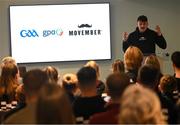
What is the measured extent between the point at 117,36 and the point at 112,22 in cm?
30

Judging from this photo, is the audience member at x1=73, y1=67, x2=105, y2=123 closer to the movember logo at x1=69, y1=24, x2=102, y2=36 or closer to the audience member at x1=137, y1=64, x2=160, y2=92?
the audience member at x1=137, y1=64, x2=160, y2=92

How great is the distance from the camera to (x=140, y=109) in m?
2.05

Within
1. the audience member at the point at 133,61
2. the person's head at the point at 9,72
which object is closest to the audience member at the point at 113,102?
the person's head at the point at 9,72

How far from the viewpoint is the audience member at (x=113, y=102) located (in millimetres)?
2730

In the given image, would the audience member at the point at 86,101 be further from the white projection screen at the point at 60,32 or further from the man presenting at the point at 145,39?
the white projection screen at the point at 60,32

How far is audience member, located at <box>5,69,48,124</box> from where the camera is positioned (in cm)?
278

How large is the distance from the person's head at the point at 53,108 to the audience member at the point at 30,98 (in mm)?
615

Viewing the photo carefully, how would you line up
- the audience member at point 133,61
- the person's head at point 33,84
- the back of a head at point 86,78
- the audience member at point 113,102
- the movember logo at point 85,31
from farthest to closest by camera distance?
the movember logo at point 85,31 → the audience member at point 133,61 → the back of a head at point 86,78 → the person's head at point 33,84 → the audience member at point 113,102

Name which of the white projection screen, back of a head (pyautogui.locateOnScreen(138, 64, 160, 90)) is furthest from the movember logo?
back of a head (pyautogui.locateOnScreen(138, 64, 160, 90))

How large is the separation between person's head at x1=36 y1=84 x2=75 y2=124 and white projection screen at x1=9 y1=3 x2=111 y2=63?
20.8 feet

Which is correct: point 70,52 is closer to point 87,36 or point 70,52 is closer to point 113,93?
point 87,36

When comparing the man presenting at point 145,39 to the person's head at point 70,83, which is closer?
the person's head at point 70,83

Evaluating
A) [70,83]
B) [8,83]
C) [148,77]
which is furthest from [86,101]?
[8,83]

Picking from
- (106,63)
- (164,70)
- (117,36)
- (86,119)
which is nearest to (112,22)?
(117,36)
